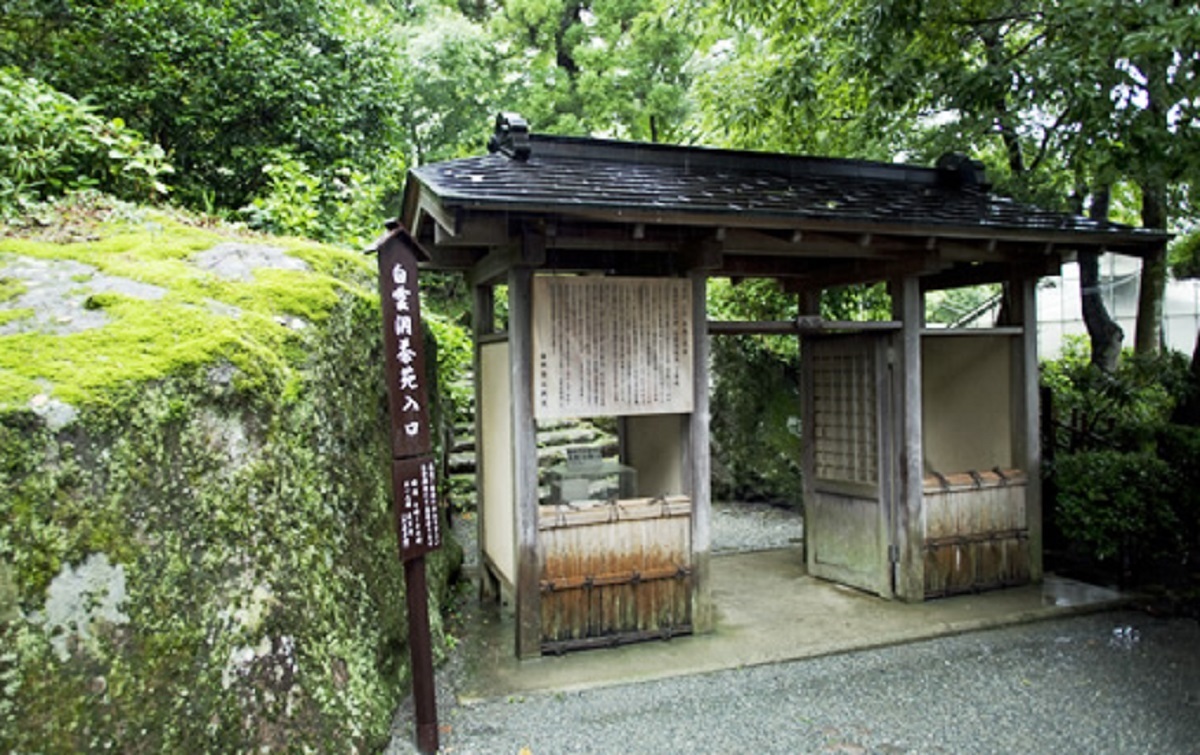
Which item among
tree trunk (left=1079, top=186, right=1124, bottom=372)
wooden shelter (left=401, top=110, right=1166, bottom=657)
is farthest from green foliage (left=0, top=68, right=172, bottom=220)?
tree trunk (left=1079, top=186, right=1124, bottom=372)

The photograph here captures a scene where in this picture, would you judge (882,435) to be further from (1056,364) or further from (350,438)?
(1056,364)

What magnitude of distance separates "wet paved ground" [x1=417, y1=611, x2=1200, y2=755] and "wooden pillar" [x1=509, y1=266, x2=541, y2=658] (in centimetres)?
64

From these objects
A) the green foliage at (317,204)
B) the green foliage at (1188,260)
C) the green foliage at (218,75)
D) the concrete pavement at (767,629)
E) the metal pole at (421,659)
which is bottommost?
the concrete pavement at (767,629)

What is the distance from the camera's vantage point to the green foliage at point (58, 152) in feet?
19.7

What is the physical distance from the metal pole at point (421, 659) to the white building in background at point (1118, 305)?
14451 millimetres

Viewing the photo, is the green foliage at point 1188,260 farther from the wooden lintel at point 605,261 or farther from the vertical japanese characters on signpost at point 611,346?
the vertical japanese characters on signpost at point 611,346

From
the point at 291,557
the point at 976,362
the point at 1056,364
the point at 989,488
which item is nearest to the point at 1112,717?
the point at 989,488

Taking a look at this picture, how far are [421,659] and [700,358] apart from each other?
3004 mm

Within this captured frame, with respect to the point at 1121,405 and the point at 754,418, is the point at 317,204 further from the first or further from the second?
the point at 1121,405

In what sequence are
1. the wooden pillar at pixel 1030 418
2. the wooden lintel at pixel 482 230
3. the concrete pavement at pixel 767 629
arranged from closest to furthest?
the wooden lintel at pixel 482 230, the concrete pavement at pixel 767 629, the wooden pillar at pixel 1030 418

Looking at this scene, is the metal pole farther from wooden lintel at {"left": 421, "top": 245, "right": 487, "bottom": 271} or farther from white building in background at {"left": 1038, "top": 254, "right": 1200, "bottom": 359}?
white building in background at {"left": 1038, "top": 254, "right": 1200, "bottom": 359}

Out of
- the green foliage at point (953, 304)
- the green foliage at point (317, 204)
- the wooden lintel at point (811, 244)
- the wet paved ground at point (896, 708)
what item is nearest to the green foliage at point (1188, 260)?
the wooden lintel at point (811, 244)

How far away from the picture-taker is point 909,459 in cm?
643

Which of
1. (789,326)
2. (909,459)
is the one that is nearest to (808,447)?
(909,459)
